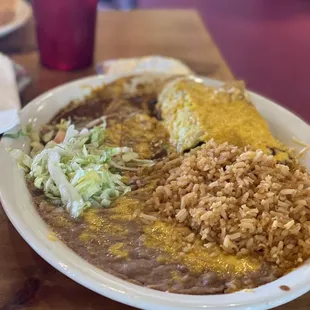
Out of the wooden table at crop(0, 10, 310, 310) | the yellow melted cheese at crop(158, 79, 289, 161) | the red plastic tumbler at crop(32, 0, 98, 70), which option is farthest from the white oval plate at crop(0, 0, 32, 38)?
the yellow melted cheese at crop(158, 79, 289, 161)

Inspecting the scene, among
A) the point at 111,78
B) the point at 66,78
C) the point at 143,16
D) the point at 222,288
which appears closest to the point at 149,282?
the point at 222,288

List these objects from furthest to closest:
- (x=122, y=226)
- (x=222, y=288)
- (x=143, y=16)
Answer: (x=143, y=16) < (x=122, y=226) < (x=222, y=288)

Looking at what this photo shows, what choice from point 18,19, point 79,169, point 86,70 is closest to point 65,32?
point 86,70

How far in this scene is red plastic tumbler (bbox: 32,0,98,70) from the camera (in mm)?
1674

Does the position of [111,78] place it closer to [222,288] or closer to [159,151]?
[159,151]

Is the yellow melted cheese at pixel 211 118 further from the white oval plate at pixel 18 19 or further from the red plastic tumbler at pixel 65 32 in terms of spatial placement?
the white oval plate at pixel 18 19

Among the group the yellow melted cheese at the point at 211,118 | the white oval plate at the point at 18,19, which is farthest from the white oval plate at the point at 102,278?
the white oval plate at the point at 18,19

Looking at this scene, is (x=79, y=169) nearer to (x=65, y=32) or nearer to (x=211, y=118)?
(x=211, y=118)

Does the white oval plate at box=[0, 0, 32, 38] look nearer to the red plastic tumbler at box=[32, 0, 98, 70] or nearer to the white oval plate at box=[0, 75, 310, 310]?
the red plastic tumbler at box=[32, 0, 98, 70]

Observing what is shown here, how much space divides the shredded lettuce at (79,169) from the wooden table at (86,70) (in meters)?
0.12

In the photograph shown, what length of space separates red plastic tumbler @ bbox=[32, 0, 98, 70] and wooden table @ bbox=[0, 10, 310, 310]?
44mm

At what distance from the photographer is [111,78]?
1.55m

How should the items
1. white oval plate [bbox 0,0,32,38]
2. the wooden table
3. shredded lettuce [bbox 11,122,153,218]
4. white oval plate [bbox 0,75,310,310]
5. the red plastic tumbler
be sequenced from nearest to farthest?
white oval plate [bbox 0,75,310,310]
the wooden table
shredded lettuce [bbox 11,122,153,218]
the red plastic tumbler
white oval plate [bbox 0,0,32,38]

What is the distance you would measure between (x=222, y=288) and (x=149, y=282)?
130 mm
